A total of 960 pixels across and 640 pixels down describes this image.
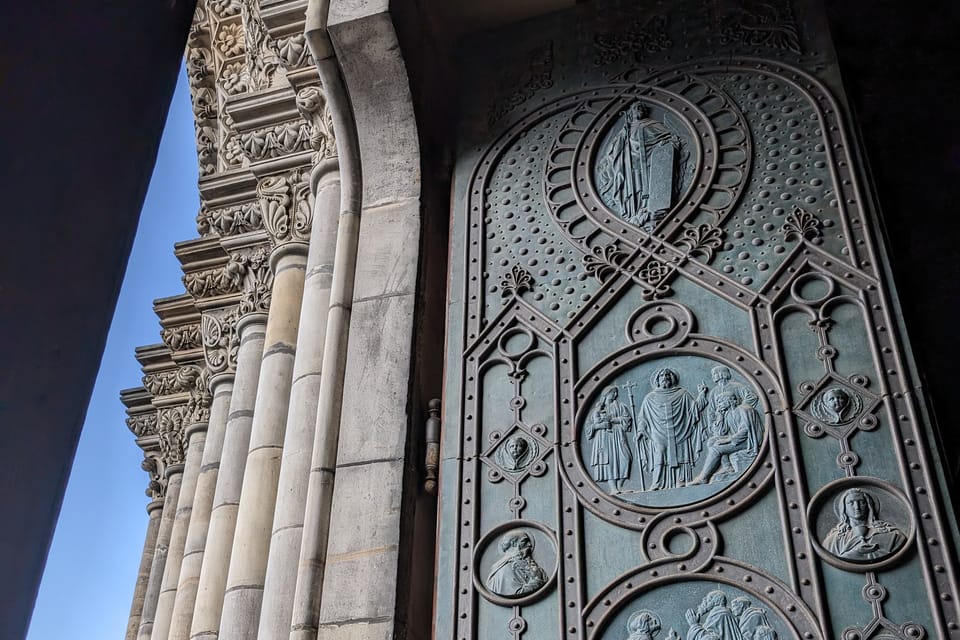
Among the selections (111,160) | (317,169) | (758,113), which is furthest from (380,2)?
(111,160)

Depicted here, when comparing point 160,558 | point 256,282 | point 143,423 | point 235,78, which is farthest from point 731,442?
point 143,423

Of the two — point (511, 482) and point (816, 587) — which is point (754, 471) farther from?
point (511, 482)

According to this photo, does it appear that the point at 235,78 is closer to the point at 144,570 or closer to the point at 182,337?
the point at 182,337

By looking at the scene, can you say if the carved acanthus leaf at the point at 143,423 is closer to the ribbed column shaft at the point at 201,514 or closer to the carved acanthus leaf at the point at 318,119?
the ribbed column shaft at the point at 201,514

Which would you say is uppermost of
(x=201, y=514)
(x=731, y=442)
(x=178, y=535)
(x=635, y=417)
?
(x=178, y=535)

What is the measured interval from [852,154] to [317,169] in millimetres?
3304

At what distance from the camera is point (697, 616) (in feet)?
13.7

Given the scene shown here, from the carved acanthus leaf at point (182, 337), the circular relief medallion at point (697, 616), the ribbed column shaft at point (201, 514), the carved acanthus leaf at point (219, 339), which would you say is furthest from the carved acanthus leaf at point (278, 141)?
the circular relief medallion at point (697, 616)

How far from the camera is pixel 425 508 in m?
4.94

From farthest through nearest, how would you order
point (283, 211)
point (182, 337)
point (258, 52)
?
1. point (182, 337)
2. point (258, 52)
3. point (283, 211)

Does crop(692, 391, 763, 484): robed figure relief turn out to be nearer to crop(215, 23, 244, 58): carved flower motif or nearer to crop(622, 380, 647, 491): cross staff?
A: crop(622, 380, 647, 491): cross staff

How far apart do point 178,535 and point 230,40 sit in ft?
14.9

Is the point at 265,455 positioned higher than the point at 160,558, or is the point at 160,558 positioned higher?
the point at 160,558

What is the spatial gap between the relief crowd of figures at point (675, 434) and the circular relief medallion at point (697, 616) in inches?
20.1
